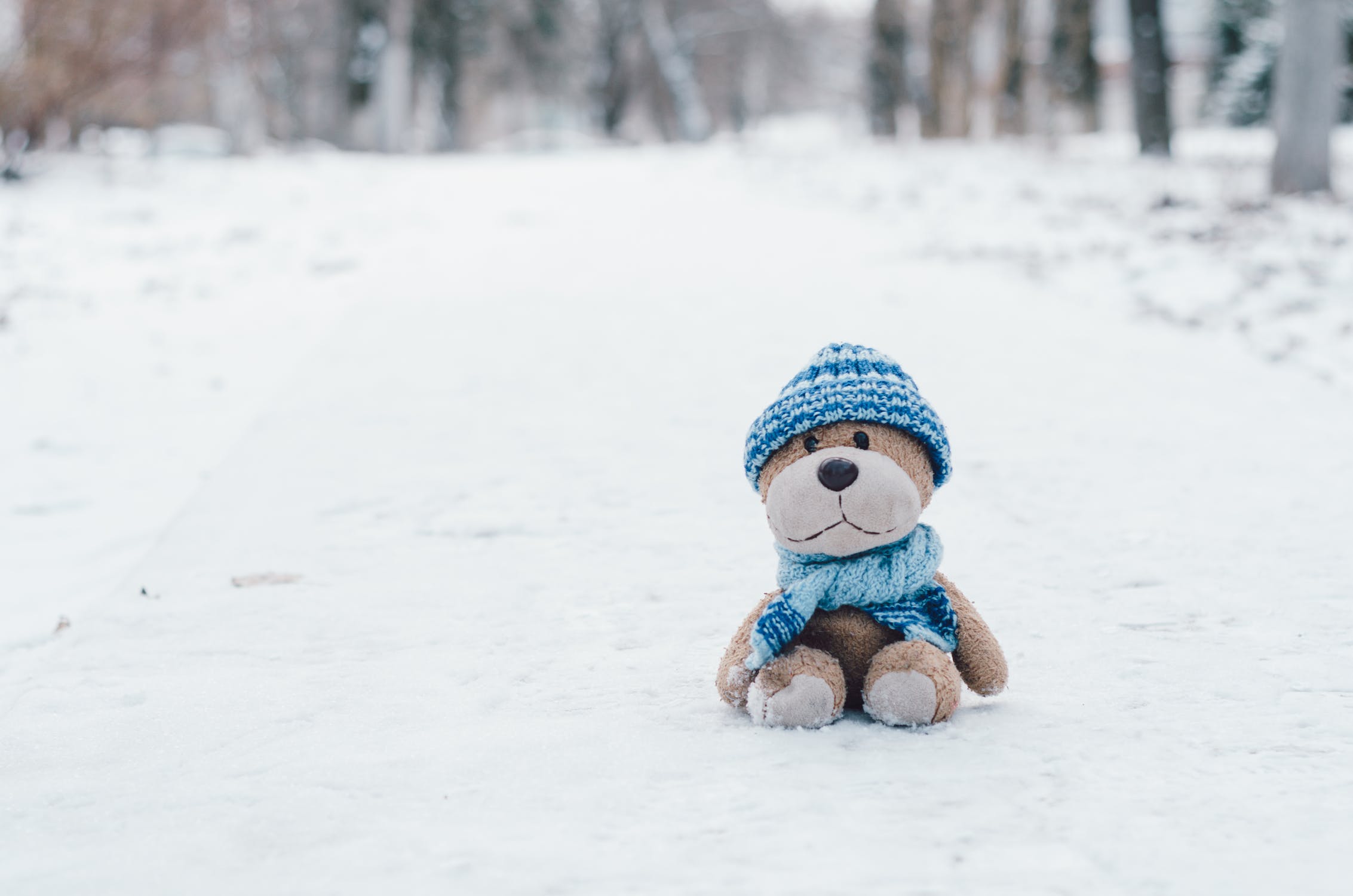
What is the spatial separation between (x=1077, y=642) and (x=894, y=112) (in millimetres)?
35585

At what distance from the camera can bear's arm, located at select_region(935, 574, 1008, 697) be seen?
253cm

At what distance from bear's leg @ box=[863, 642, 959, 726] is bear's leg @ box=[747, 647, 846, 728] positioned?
7cm

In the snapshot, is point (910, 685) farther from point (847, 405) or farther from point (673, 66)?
point (673, 66)

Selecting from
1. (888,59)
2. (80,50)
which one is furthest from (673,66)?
(80,50)

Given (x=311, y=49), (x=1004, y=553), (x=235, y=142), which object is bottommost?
(x=1004, y=553)

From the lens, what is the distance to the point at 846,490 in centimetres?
235

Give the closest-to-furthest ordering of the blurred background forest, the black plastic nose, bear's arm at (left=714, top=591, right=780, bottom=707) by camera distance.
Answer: the black plastic nose
bear's arm at (left=714, top=591, right=780, bottom=707)
the blurred background forest

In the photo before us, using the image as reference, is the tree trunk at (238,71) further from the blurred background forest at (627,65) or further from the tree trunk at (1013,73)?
the tree trunk at (1013,73)

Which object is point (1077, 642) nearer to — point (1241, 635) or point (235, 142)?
point (1241, 635)

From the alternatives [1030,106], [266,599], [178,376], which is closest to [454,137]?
[1030,106]

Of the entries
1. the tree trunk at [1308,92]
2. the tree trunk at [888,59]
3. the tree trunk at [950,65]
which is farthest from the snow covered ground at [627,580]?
the tree trunk at [888,59]

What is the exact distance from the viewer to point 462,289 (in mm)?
9617

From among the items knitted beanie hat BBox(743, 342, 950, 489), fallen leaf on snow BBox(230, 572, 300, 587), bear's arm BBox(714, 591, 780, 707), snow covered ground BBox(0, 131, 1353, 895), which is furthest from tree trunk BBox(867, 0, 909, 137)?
bear's arm BBox(714, 591, 780, 707)

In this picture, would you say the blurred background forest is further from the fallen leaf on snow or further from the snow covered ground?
the fallen leaf on snow
